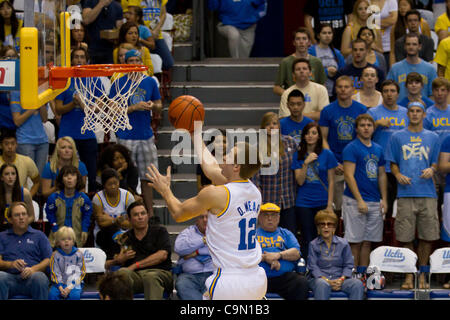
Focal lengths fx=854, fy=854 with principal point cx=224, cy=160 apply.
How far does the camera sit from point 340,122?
1095cm

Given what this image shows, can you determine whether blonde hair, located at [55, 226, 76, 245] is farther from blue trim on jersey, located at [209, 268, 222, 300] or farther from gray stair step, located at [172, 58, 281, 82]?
gray stair step, located at [172, 58, 281, 82]

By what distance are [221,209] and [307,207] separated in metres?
3.63

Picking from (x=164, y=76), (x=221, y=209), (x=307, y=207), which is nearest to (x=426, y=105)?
(x=307, y=207)

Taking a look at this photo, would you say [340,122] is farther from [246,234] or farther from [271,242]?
[246,234]

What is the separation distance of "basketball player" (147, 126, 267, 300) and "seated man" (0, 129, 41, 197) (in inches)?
151

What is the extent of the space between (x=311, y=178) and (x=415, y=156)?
1280 mm

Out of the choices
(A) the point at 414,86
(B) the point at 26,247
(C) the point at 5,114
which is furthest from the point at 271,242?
(C) the point at 5,114

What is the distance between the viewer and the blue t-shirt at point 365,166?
34.1ft

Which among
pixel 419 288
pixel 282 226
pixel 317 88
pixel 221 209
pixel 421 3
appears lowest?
→ pixel 419 288

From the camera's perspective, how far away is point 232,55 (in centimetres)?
1473

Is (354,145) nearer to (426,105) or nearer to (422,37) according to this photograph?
(426,105)

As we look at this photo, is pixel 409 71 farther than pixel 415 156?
Yes

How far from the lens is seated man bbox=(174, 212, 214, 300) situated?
9508 millimetres
